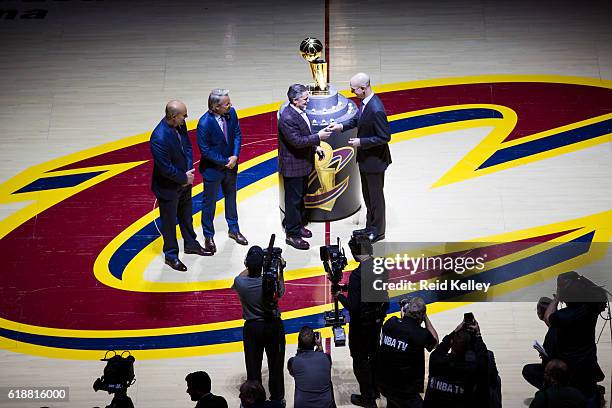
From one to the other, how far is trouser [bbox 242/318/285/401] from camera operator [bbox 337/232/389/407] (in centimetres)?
53

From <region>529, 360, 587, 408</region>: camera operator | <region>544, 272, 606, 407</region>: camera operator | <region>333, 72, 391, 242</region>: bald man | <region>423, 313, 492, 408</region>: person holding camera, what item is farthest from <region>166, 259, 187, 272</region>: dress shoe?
<region>529, 360, 587, 408</region>: camera operator

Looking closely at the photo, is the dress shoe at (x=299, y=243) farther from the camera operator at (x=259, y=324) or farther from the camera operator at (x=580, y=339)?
the camera operator at (x=580, y=339)

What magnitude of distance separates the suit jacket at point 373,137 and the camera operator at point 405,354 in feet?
7.06

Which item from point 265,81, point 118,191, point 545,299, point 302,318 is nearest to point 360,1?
point 265,81

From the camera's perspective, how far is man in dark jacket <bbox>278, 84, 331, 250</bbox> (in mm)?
10195

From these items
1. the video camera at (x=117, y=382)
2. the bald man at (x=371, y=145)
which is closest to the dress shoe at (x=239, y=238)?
the bald man at (x=371, y=145)

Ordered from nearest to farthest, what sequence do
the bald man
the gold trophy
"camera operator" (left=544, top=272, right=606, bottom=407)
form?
"camera operator" (left=544, top=272, right=606, bottom=407) < the bald man < the gold trophy

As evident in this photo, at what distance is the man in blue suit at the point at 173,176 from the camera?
991 cm

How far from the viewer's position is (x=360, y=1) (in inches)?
555

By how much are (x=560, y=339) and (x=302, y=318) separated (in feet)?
7.88

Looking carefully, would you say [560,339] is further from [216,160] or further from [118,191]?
[118,191]

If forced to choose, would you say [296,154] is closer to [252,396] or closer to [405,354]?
[405,354]

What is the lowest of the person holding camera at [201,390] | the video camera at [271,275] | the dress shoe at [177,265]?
the person holding camera at [201,390]

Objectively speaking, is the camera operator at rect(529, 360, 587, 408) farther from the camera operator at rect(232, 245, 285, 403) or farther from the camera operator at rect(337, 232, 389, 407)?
the camera operator at rect(232, 245, 285, 403)
